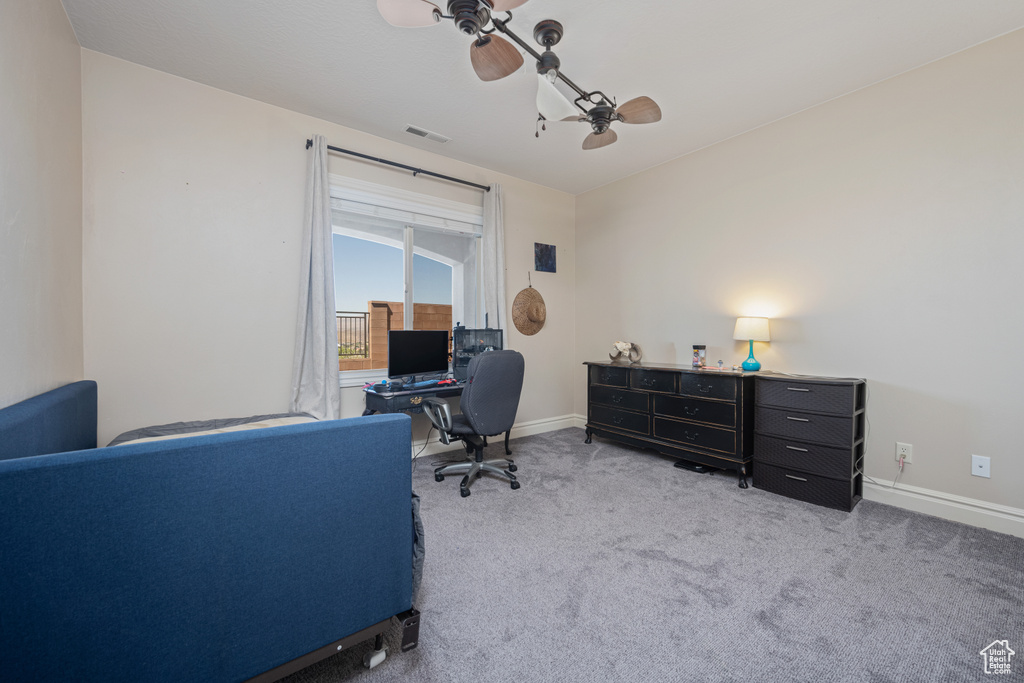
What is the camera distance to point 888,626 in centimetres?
154

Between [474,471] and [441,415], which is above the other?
[441,415]

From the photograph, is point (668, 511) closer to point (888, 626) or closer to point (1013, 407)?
point (888, 626)

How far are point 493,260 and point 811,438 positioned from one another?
3008 mm

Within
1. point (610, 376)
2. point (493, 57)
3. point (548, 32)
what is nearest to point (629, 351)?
point (610, 376)

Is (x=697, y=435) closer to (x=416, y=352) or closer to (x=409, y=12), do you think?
(x=416, y=352)

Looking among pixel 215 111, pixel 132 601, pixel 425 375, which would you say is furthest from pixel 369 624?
pixel 215 111

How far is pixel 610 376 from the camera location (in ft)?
13.0

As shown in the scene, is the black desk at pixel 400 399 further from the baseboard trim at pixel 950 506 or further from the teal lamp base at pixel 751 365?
the baseboard trim at pixel 950 506

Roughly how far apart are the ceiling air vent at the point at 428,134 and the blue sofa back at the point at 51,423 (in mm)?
2760

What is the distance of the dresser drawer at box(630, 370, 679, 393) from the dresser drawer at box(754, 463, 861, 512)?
2.85 ft

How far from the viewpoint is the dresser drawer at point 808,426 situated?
100 inches

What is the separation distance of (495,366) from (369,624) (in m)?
1.75

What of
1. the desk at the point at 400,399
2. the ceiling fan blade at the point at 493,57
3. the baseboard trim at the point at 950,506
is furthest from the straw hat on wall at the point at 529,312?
the baseboard trim at the point at 950,506

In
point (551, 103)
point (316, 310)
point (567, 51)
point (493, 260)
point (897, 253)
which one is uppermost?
point (567, 51)
